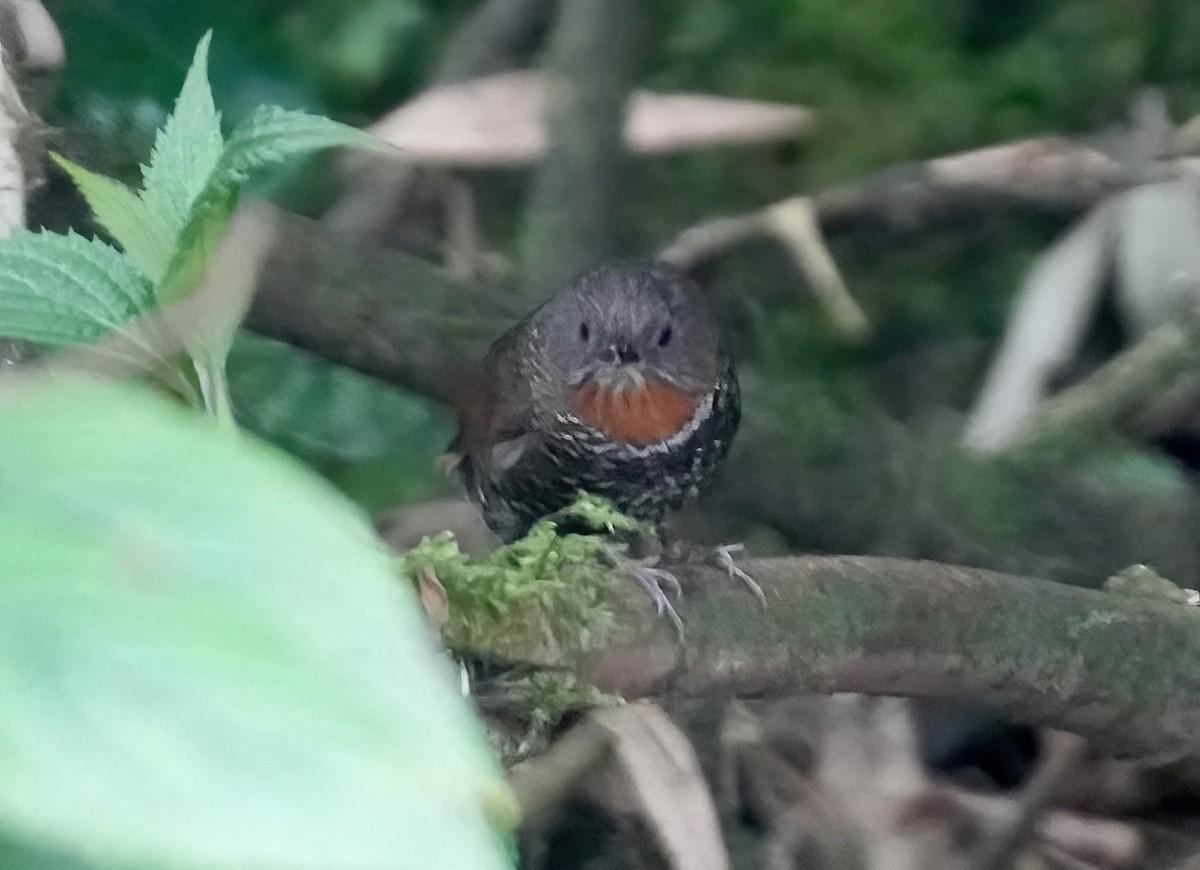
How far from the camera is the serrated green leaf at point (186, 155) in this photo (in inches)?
27.7

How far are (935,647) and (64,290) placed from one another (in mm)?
814

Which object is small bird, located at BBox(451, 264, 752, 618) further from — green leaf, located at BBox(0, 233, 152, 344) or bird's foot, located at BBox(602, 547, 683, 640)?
green leaf, located at BBox(0, 233, 152, 344)

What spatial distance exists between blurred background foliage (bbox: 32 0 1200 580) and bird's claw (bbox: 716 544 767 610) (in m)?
0.72

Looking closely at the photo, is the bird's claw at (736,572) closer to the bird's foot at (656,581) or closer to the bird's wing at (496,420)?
the bird's foot at (656,581)

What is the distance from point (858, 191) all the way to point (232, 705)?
1.98 m

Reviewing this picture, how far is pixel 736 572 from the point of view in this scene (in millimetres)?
1064

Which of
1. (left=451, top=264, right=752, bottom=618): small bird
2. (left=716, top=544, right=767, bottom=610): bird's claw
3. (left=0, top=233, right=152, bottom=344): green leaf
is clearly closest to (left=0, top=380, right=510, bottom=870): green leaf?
(left=0, top=233, right=152, bottom=344): green leaf

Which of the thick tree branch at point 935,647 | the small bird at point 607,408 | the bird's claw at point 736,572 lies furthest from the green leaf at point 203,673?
the small bird at point 607,408

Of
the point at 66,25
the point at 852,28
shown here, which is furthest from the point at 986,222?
the point at 66,25

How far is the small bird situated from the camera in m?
1.50

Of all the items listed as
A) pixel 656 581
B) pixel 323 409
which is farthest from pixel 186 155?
pixel 323 409

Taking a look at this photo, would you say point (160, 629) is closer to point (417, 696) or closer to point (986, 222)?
point (417, 696)

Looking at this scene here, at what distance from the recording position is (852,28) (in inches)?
81.7

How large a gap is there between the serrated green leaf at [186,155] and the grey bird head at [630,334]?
82cm
